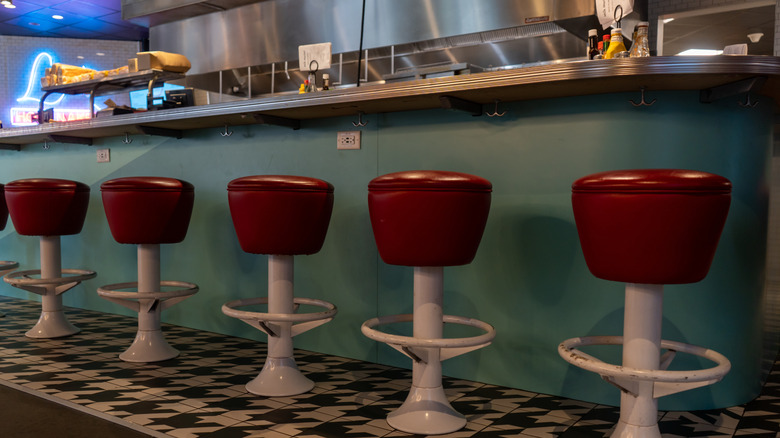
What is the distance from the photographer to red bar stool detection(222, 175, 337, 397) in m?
2.21

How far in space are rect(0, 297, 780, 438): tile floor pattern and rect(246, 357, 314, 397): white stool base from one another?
0.13 ft

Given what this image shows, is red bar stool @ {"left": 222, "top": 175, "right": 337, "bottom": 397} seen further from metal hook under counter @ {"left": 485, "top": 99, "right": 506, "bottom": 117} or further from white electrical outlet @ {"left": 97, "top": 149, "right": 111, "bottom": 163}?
white electrical outlet @ {"left": 97, "top": 149, "right": 111, "bottom": 163}

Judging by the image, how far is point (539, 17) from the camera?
449 centimetres

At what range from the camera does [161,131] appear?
342cm

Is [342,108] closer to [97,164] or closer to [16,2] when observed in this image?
[97,164]

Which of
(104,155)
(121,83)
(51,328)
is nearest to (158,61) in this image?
(121,83)

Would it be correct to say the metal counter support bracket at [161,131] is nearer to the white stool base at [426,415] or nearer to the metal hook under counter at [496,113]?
the metal hook under counter at [496,113]

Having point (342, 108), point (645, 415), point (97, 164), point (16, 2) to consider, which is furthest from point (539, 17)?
point (16, 2)

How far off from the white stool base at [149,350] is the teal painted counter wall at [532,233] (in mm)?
363

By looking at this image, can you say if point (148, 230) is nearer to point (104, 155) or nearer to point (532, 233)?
point (104, 155)

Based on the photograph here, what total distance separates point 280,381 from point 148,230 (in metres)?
0.88

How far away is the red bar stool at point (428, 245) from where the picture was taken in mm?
1854

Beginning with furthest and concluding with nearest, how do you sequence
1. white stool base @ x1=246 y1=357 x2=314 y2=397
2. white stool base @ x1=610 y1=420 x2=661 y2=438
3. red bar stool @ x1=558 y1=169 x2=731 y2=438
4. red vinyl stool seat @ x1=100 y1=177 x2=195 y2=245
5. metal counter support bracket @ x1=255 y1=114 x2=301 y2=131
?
1. metal counter support bracket @ x1=255 y1=114 x2=301 y2=131
2. red vinyl stool seat @ x1=100 y1=177 x2=195 y2=245
3. white stool base @ x1=246 y1=357 x2=314 y2=397
4. white stool base @ x1=610 y1=420 x2=661 y2=438
5. red bar stool @ x1=558 y1=169 x2=731 y2=438

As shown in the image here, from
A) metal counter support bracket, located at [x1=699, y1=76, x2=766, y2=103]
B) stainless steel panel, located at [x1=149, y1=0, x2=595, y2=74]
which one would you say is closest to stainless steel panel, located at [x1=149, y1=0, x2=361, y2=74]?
stainless steel panel, located at [x1=149, y1=0, x2=595, y2=74]
